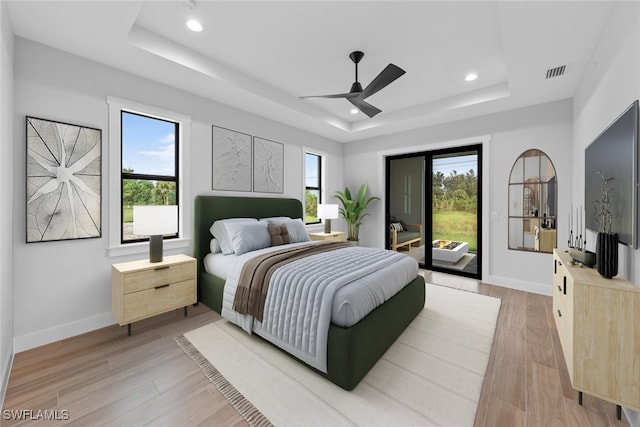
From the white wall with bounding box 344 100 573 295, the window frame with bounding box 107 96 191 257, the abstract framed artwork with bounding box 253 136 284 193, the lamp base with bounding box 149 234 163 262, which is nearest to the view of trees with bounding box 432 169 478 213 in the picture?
the white wall with bounding box 344 100 573 295

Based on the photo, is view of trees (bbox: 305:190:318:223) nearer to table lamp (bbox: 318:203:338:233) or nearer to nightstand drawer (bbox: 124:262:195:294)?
table lamp (bbox: 318:203:338:233)

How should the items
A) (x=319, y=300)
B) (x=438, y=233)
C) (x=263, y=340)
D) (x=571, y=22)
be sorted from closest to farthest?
(x=319, y=300), (x=571, y=22), (x=263, y=340), (x=438, y=233)

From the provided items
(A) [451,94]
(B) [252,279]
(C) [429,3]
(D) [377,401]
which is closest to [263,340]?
(B) [252,279]

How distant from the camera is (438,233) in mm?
4840

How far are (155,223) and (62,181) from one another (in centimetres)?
85

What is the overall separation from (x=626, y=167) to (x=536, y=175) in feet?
7.82

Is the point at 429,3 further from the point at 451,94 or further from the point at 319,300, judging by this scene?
the point at 319,300

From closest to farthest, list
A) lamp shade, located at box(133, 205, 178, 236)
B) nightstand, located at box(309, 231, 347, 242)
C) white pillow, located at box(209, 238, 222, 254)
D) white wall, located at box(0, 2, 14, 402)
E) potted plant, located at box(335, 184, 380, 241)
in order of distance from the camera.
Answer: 1. white wall, located at box(0, 2, 14, 402)
2. lamp shade, located at box(133, 205, 178, 236)
3. white pillow, located at box(209, 238, 222, 254)
4. nightstand, located at box(309, 231, 347, 242)
5. potted plant, located at box(335, 184, 380, 241)

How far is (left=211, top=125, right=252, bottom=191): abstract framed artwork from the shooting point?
3.60m

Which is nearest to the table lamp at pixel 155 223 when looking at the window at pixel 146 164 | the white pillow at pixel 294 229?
the window at pixel 146 164

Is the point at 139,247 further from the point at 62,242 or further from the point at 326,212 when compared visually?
the point at 326,212

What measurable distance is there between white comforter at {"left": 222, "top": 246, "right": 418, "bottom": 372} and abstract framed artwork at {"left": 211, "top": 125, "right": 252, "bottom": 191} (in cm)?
152

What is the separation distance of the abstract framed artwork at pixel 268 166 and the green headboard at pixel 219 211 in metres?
0.23

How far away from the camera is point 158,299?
8.59ft
